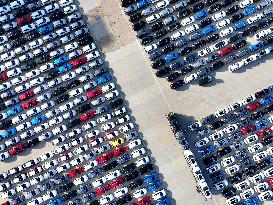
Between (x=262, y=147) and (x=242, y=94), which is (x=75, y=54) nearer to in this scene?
(x=242, y=94)

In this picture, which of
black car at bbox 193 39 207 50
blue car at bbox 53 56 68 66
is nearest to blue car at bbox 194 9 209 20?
black car at bbox 193 39 207 50

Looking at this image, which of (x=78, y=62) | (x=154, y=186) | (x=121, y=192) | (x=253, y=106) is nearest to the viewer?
(x=121, y=192)

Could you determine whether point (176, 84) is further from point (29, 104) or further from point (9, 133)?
point (9, 133)

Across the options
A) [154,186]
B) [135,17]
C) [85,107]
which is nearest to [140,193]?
[154,186]

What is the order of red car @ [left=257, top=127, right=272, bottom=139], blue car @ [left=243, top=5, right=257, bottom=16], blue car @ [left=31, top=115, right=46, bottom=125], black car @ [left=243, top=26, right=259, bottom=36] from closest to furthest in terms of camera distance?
blue car @ [left=31, top=115, right=46, bottom=125] → red car @ [left=257, top=127, right=272, bottom=139] → black car @ [left=243, top=26, right=259, bottom=36] → blue car @ [left=243, top=5, right=257, bottom=16]

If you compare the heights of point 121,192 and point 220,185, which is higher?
point 121,192

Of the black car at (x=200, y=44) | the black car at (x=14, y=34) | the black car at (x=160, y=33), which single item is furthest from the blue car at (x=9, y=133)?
the black car at (x=200, y=44)

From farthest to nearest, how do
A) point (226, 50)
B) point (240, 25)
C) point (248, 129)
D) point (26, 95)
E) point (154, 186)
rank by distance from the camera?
point (240, 25)
point (226, 50)
point (248, 129)
point (154, 186)
point (26, 95)

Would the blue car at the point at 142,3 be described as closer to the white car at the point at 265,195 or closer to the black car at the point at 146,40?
the black car at the point at 146,40

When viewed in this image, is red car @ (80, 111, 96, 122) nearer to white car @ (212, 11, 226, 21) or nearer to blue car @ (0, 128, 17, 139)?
blue car @ (0, 128, 17, 139)
